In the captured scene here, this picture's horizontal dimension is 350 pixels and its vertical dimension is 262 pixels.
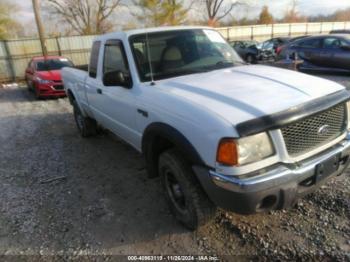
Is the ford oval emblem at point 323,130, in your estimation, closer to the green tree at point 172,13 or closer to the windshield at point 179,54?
the windshield at point 179,54

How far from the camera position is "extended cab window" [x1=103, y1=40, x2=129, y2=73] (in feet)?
11.5

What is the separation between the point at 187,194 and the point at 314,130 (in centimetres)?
121

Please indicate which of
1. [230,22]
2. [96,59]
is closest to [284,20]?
[230,22]

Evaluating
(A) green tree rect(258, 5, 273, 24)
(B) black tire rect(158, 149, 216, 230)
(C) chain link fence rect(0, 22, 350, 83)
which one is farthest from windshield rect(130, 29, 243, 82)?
(A) green tree rect(258, 5, 273, 24)

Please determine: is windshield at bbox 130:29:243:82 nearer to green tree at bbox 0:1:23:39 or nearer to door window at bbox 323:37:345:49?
door window at bbox 323:37:345:49

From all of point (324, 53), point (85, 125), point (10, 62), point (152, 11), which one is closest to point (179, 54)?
point (85, 125)

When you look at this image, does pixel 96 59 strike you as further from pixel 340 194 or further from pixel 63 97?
pixel 63 97

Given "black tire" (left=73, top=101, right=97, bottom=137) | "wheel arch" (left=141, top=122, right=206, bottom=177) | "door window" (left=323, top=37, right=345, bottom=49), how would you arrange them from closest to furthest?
"wheel arch" (left=141, top=122, right=206, bottom=177), "black tire" (left=73, top=101, right=97, bottom=137), "door window" (left=323, top=37, right=345, bottom=49)

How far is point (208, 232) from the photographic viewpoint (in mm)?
2861

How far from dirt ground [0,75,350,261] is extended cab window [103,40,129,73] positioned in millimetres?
1540

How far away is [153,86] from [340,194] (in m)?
2.43

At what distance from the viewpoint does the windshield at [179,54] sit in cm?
332

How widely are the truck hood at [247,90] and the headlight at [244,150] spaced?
153 millimetres

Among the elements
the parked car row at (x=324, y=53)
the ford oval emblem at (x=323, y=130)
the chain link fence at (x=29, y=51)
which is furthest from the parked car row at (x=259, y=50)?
the ford oval emblem at (x=323, y=130)
